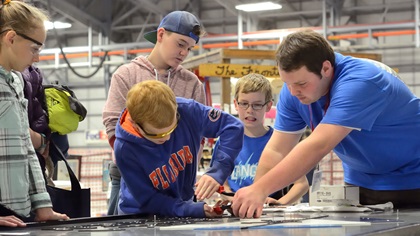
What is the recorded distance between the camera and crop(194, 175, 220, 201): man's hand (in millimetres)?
2170

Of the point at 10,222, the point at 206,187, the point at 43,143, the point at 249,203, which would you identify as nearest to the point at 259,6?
the point at 43,143

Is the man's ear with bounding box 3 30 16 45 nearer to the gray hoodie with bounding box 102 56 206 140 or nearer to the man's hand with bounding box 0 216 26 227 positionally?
the man's hand with bounding box 0 216 26 227

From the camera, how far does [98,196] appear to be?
496 inches

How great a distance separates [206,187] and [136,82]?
91 centimetres

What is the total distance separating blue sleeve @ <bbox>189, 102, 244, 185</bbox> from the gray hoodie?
565 millimetres

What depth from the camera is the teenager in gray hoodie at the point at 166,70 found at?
115 inches

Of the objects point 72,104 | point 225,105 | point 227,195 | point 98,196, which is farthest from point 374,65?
point 98,196

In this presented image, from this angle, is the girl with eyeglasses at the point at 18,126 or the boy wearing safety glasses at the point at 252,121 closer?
the girl with eyeglasses at the point at 18,126

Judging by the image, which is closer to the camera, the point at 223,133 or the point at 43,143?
the point at 223,133

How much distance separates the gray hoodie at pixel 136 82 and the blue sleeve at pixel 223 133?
0.56 meters

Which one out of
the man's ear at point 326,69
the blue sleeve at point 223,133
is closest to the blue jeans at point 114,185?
the blue sleeve at point 223,133

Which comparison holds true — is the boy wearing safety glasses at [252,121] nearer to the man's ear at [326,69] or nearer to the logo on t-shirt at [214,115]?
the logo on t-shirt at [214,115]

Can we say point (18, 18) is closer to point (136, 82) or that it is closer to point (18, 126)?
point (18, 126)

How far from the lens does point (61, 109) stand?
273cm
